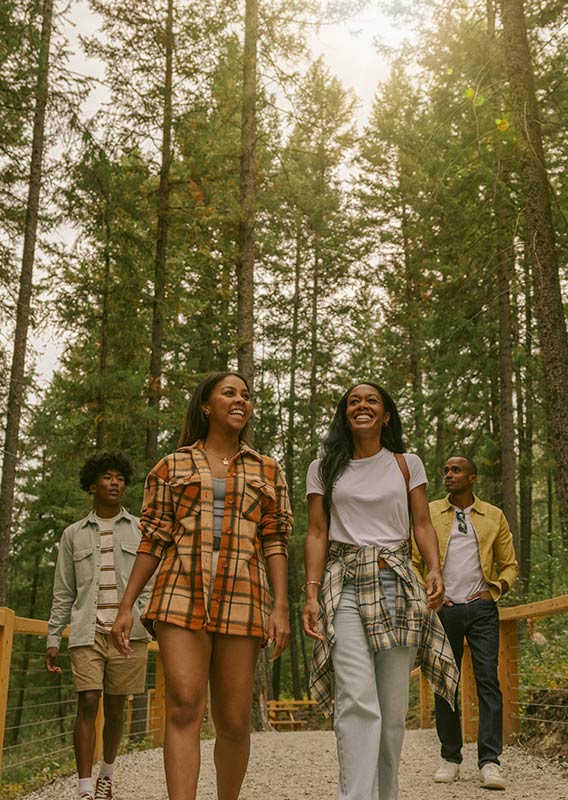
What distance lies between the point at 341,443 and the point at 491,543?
2.27 m

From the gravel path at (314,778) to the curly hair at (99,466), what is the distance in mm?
2101

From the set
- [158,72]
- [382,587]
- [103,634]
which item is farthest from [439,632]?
[158,72]

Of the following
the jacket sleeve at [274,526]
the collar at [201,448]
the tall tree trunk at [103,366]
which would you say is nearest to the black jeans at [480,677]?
the jacket sleeve at [274,526]

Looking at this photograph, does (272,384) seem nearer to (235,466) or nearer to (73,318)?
(73,318)

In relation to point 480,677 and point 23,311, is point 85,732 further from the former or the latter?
point 23,311

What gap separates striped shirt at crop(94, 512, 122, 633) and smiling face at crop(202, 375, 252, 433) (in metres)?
1.81

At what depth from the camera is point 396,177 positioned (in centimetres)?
2709

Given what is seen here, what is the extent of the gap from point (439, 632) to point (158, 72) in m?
14.8

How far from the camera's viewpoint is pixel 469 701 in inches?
346

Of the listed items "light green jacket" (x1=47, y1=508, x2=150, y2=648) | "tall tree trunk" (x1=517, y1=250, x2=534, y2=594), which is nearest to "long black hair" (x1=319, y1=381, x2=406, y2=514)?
"light green jacket" (x1=47, y1=508, x2=150, y2=648)

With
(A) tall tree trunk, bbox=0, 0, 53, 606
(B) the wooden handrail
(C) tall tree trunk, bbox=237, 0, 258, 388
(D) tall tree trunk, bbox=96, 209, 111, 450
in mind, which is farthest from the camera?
(D) tall tree trunk, bbox=96, 209, 111, 450

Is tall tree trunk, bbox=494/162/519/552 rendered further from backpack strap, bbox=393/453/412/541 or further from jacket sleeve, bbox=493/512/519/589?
backpack strap, bbox=393/453/412/541

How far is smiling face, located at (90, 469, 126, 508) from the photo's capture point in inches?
227

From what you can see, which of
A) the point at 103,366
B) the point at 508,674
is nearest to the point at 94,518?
the point at 508,674
